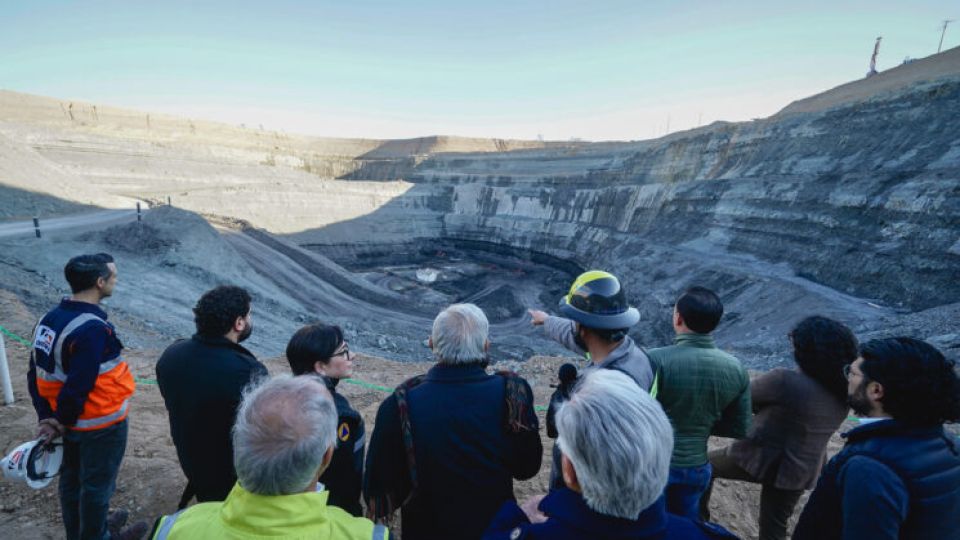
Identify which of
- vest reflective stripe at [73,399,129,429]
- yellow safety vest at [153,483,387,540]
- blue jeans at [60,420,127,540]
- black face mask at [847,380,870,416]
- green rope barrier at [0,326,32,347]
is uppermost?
black face mask at [847,380,870,416]

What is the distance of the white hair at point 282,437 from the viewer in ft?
4.35

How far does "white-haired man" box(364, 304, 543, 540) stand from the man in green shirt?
0.99 meters

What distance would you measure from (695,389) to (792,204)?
780 inches

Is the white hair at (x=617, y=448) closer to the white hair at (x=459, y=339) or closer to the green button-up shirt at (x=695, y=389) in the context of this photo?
the white hair at (x=459, y=339)

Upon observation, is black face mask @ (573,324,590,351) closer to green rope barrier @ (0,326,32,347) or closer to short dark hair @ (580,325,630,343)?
short dark hair @ (580,325,630,343)

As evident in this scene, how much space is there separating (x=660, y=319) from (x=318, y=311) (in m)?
14.1

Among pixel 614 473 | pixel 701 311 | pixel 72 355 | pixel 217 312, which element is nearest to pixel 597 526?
pixel 614 473

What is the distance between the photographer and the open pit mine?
1291cm

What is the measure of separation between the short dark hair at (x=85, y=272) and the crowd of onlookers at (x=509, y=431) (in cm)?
1

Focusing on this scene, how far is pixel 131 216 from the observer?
19.0 m

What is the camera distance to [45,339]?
277cm

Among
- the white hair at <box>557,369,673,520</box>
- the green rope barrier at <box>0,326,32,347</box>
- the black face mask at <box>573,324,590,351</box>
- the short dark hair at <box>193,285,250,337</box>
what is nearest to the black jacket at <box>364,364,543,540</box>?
the black face mask at <box>573,324,590,351</box>

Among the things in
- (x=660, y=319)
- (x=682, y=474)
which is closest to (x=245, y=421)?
(x=682, y=474)

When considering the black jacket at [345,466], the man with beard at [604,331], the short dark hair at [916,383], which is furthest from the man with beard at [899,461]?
the black jacket at [345,466]
